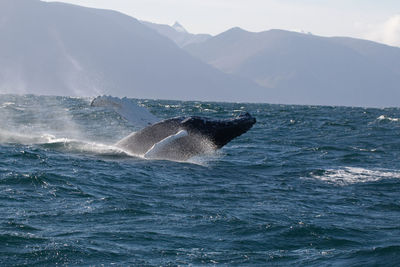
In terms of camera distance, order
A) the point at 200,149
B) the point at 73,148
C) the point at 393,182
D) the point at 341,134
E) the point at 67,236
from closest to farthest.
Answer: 1. the point at 67,236
2. the point at 393,182
3. the point at 200,149
4. the point at 73,148
5. the point at 341,134

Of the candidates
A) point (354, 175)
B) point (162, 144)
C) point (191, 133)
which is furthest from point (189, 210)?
point (354, 175)

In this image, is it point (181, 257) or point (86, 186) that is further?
point (86, 186)

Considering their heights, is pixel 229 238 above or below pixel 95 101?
below

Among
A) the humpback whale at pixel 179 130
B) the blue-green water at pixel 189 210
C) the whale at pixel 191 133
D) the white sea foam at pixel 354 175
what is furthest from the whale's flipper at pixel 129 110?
the white sea foam at pixel 354 175

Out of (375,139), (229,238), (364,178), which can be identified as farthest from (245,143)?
(229,238)

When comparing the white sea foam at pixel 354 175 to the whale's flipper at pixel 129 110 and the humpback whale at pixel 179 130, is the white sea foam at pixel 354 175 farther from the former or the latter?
the whale's flipper at pixel 129 110

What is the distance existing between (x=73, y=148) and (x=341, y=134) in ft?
49.8

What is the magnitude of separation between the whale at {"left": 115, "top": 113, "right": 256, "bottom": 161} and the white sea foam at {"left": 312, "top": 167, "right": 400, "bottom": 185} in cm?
205

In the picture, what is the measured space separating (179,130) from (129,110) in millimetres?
1361

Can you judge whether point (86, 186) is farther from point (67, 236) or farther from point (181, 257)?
point (181, 257)

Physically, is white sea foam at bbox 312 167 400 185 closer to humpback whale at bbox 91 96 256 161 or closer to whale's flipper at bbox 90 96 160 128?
humpback whale at bbox 91 96 256 161

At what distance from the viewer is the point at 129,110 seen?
13.8 m

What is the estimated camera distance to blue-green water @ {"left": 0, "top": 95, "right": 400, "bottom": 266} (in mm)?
6512

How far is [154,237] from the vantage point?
7105 millimetres
